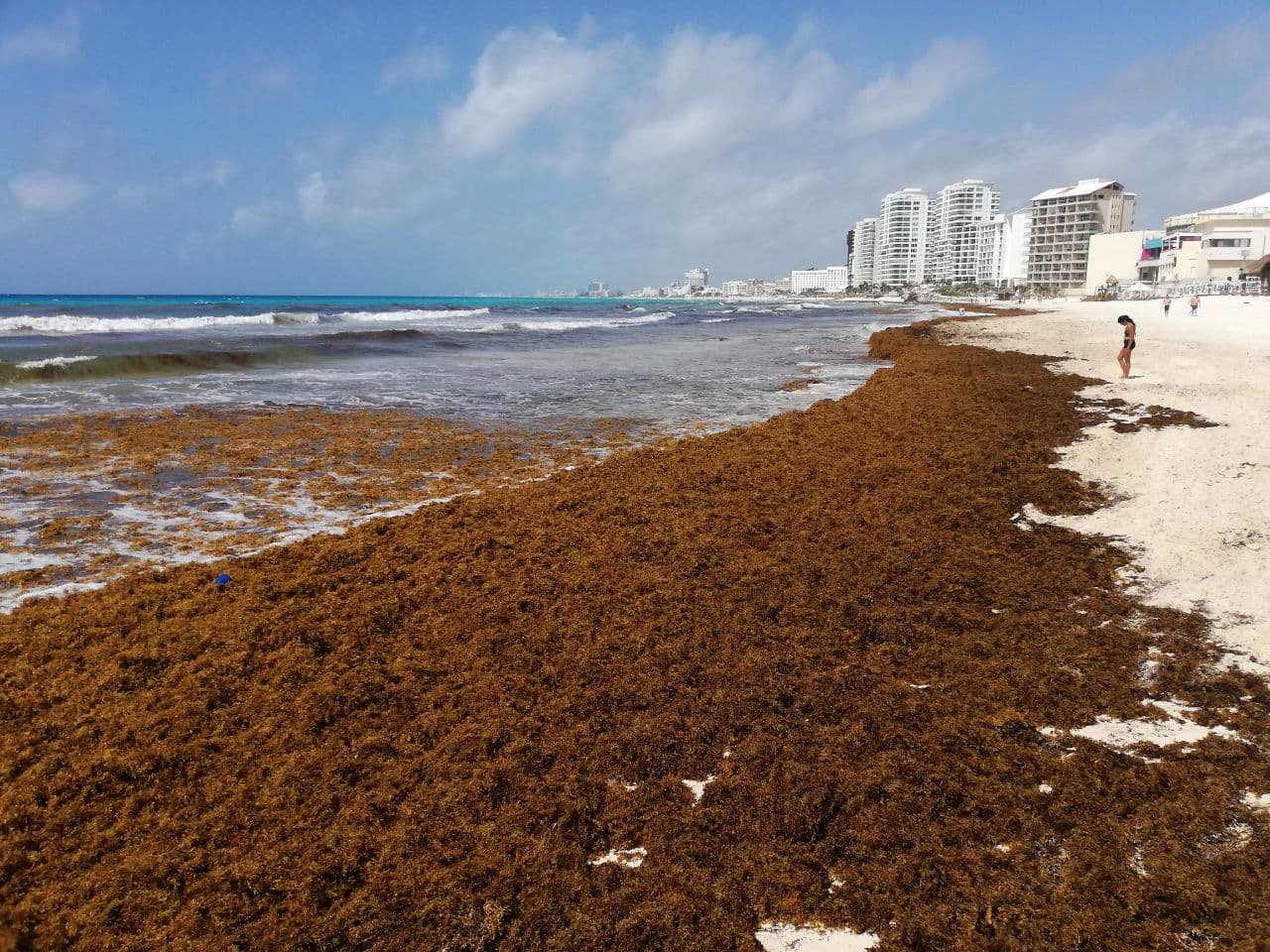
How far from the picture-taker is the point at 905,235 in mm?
185875

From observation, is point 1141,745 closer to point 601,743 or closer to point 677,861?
point 677,861

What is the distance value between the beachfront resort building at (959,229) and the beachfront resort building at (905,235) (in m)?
6.39

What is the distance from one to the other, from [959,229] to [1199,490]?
179328 mm

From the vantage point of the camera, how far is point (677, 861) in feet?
8.46

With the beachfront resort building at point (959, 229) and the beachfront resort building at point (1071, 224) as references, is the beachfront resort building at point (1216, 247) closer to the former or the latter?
the beachfront resort building at point (1071, 224)

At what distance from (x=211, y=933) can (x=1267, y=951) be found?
3.36 metres

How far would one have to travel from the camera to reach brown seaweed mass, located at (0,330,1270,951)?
2.37 meters

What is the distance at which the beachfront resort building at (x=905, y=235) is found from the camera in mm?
181625

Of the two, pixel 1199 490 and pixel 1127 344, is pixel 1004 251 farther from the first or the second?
pixel 1199 490

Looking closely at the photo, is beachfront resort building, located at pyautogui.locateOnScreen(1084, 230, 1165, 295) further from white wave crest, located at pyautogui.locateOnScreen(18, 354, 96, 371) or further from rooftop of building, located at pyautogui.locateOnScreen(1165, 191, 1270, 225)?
white wave crest, located at pyautogui.locateOnScreen(18, 354, 96, 371)

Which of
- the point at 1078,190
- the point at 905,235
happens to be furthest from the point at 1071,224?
the point at 905,235

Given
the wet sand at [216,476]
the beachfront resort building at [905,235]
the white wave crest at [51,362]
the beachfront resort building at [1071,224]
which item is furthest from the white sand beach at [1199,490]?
the beachfront resort building at [905,235]

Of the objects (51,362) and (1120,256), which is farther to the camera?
(1120,256)

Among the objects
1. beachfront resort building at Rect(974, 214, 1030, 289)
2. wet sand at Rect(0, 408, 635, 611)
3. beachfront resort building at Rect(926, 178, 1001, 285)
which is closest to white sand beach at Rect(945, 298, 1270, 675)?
wet sand at Rect(0, 408, 635, 611)
